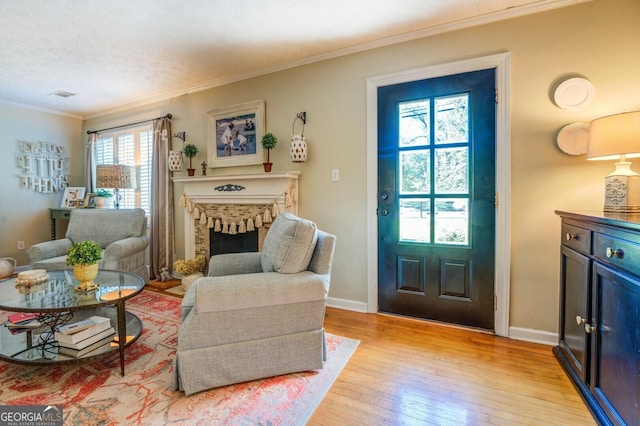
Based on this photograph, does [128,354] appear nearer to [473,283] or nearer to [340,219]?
[340,219]

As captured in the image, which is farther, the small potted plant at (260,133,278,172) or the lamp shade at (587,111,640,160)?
the small potted plant at (260,133,278,172)

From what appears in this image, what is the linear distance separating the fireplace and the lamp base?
88.6 inches

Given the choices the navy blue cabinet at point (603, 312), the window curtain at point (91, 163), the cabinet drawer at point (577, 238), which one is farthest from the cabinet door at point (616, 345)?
the window curtain at point (91, 163)

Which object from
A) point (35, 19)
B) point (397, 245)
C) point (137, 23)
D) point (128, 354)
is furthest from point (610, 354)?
point (35, 19)

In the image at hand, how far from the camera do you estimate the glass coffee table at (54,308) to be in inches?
62.1

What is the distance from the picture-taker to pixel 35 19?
2143 millimetres

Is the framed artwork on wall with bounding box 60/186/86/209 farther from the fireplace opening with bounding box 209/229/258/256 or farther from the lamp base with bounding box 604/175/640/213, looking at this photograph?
the lamp base with bounding box 604/175/640/213

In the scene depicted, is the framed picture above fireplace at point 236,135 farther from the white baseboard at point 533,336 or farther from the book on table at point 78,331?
the white baseboard at point 533,336

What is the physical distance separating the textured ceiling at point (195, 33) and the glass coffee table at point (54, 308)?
1.94 m

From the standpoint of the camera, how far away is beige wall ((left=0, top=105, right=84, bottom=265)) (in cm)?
396

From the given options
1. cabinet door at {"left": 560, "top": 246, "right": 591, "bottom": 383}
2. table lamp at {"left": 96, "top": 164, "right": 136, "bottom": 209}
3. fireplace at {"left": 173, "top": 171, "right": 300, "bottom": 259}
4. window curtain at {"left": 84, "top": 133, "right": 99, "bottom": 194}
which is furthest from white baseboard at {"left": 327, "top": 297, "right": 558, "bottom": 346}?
window curtain at {"left": 84, "top": 133, "right": 99, "bottom": 194}

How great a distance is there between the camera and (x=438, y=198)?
92.2 inches

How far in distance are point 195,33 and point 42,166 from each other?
12.4 ft

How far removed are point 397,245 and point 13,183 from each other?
5.30m
